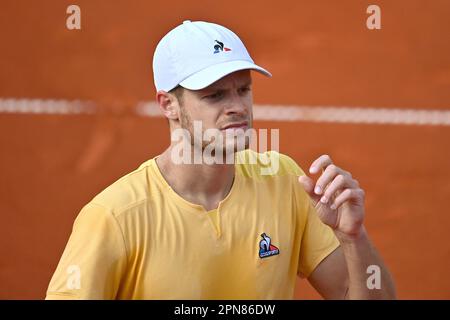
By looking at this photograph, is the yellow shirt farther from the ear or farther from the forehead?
the forehead

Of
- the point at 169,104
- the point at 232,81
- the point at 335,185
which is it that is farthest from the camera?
the point at 169,104

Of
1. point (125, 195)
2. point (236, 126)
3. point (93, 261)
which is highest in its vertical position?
point (236, 126)

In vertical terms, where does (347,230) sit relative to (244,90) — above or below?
below

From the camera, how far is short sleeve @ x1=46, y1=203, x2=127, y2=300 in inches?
87.2

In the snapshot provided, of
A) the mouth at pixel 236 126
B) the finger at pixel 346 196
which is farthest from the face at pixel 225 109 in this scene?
the finger at pixel 346 196

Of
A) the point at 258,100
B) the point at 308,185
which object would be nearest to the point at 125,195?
the point at 308,185

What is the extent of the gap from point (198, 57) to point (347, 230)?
0.61 metres

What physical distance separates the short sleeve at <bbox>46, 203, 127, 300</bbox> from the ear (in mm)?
370

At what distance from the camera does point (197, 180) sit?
2.46 metres

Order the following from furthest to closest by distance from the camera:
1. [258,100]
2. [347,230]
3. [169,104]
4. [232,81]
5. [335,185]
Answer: [258,100], [169,104], [232,81], [347,230], [335,185]

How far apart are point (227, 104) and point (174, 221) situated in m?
0.34

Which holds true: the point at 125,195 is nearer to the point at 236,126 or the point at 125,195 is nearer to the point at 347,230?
the point at 236,126

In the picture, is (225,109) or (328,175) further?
(225,109)

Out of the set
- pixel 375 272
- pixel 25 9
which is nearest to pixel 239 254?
A: pixel 375 272
